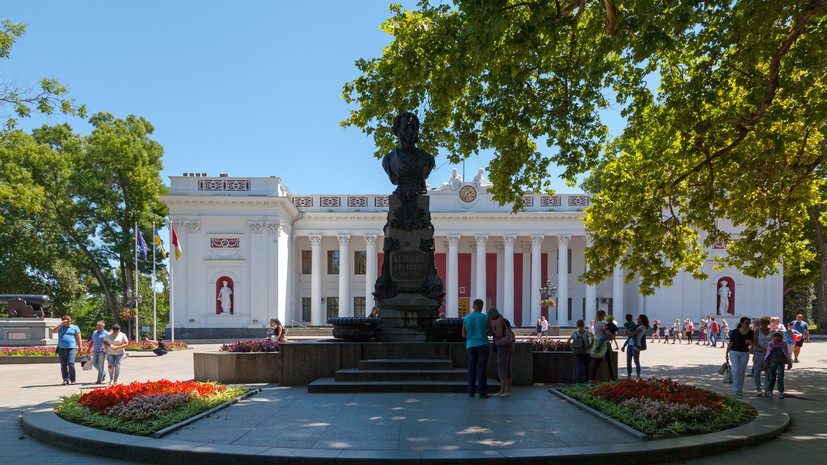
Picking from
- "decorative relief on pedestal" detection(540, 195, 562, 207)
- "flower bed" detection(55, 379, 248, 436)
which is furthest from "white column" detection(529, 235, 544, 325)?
"flower bed" detection(55, 379, 248, 436)

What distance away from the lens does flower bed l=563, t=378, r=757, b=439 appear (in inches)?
295

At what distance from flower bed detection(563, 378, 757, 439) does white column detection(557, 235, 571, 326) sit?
39.6 m

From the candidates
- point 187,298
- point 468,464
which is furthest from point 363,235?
point 468,464

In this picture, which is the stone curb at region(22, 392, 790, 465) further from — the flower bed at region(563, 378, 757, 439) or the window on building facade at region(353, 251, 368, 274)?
the window on building facade at region(353, 251, 368, 274)

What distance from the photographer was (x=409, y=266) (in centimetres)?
1227

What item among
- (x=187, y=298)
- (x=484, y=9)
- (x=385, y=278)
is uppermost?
(x=484, y=9)

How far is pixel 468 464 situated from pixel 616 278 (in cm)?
4491

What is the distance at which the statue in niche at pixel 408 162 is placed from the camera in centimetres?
1265

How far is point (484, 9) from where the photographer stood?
30.5ft

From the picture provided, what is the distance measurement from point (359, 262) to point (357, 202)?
20.7 feet

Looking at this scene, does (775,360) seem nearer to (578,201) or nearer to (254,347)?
(254,347)

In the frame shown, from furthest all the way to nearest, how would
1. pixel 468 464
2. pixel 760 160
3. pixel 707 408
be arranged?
pixel 760 160
pixel 707 408
pixel 468 464

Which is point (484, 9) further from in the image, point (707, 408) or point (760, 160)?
point (760, 160)

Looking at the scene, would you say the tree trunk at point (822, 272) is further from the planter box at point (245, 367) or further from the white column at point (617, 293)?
the planter box at point (245, 367)
